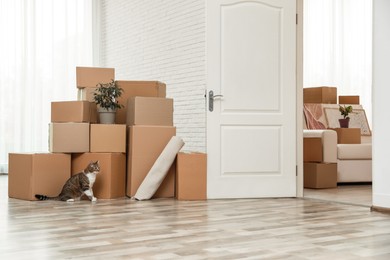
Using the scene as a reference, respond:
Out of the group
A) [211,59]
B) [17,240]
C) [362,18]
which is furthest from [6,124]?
[362,18]

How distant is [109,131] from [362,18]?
211 inches

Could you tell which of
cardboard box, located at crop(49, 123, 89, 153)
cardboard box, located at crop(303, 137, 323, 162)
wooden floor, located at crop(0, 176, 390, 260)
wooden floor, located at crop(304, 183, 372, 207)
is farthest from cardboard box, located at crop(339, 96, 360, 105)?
cardboard box, located at crop(49, 123, 89, 153)

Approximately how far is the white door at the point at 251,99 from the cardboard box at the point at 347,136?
175cm

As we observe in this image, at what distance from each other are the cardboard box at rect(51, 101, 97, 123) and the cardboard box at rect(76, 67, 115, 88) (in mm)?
284

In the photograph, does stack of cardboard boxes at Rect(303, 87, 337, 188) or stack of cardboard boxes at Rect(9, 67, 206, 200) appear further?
stack of cardboard boxes at Rect(303, 87, 337, 188)

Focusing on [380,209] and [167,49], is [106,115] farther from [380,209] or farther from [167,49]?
[380,209]

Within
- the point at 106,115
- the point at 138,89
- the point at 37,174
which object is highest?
the point at 138,89

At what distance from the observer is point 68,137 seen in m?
5.01

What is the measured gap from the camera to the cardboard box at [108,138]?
5.06m

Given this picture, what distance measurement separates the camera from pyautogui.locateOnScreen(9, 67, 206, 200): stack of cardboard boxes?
4945 mm

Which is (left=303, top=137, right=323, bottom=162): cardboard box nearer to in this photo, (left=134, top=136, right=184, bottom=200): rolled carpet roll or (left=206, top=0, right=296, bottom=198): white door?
(left=206, top=0, right=296, bottom=198): white door

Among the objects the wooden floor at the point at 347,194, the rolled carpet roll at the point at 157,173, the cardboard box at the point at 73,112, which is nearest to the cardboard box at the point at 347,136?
the wooden floor at the point at 347,194

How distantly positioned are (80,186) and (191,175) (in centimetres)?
93

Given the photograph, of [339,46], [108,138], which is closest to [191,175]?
[108,138]
